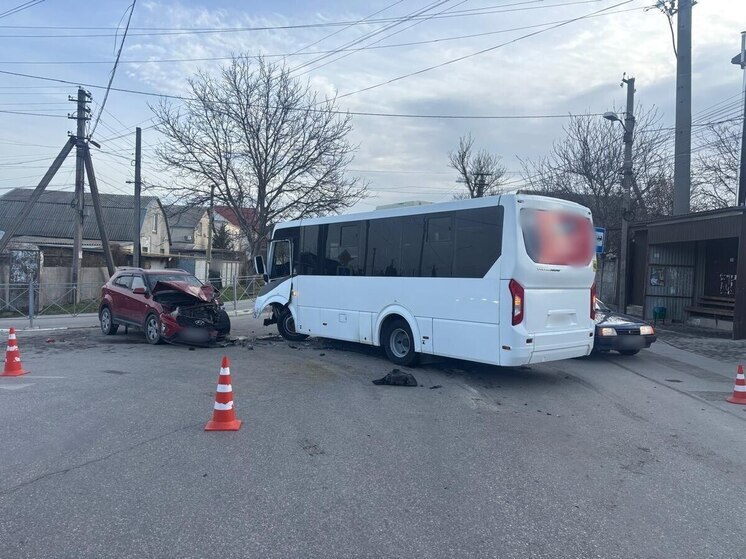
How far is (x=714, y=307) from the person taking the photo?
19.8 m

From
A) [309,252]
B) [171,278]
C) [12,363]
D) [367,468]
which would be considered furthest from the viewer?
[171,278]

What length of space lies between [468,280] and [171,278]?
847 centimetres

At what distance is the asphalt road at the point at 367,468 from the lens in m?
4.12

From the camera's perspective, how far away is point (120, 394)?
8508 millimetres

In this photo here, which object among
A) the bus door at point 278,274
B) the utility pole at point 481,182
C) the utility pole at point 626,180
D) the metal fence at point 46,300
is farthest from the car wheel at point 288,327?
the utility pole at point 481,182

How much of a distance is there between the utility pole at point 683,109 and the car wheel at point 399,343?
15.3m

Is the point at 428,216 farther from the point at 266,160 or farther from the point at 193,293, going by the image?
the point at 266,160

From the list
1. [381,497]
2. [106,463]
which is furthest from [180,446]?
[381,497]

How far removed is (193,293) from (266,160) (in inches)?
770

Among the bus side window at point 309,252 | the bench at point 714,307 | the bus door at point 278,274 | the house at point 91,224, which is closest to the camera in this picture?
the bus side window at point 309,252

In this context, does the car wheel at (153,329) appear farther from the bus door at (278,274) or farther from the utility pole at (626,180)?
the utility pole at (626,180)

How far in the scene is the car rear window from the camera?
916 centimetres

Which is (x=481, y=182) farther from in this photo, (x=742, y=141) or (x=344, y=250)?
(x=344, y=250)

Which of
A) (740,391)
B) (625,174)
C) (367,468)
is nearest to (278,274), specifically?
(367,468)
